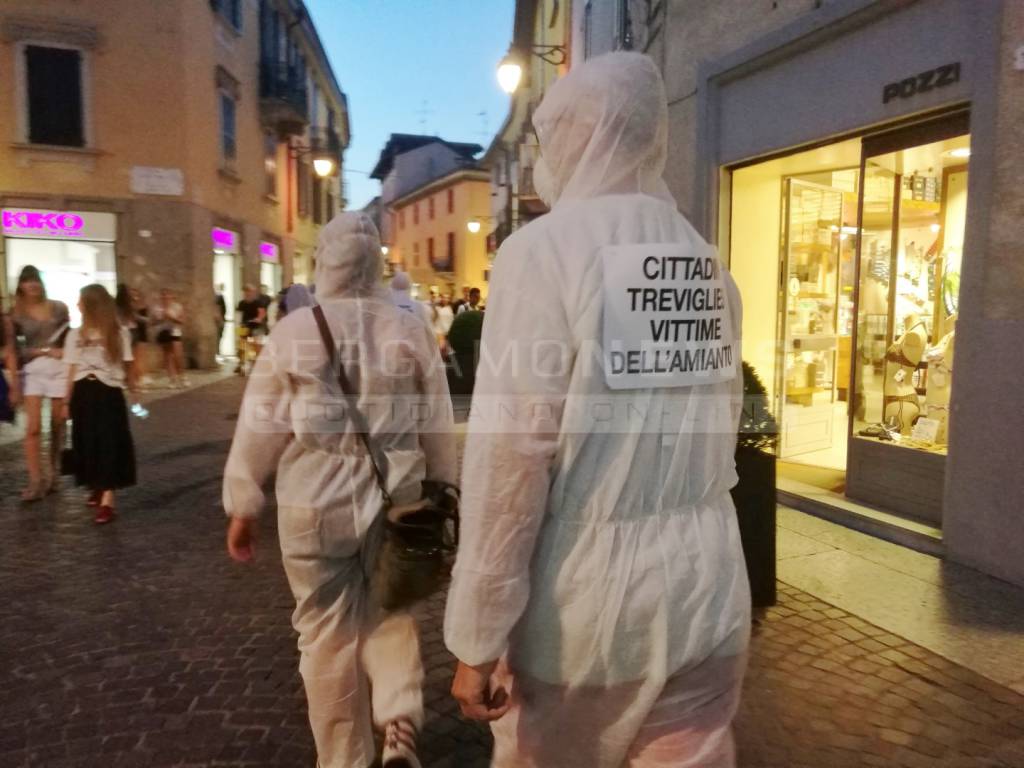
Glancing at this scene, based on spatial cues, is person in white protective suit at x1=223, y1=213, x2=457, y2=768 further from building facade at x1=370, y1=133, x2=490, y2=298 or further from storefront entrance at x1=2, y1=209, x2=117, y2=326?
building facade at x1=370, y1=133, x2=490, y2=298

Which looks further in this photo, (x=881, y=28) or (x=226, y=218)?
(x=226, y=218)

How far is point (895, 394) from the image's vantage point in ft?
21.6

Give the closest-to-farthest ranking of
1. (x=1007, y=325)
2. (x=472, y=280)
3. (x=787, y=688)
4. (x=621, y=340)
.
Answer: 1. (x=621, y=340)
2. (x=787, y=688)
3. (x=1007, y=325)
4. (x=472, y=280)

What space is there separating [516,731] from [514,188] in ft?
101

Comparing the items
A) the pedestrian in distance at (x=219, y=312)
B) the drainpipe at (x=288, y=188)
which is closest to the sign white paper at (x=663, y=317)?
the pedestrian in distance at (x=219, y=312)

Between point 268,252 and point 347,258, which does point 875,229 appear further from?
point 268,252

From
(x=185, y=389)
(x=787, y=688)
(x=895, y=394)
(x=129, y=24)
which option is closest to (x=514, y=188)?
(x=129, y=24)

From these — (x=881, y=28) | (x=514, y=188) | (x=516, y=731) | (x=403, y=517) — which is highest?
(x=514, y=188)

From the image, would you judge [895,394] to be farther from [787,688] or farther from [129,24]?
[129,24]

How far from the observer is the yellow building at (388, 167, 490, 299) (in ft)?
155

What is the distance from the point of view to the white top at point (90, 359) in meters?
6.13

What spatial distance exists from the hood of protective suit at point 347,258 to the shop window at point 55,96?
15710 millimetres

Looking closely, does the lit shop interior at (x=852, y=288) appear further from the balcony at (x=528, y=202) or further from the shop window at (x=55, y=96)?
the shop window at (x=55, y=96)

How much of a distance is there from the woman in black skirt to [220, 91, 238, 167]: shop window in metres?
14.1
